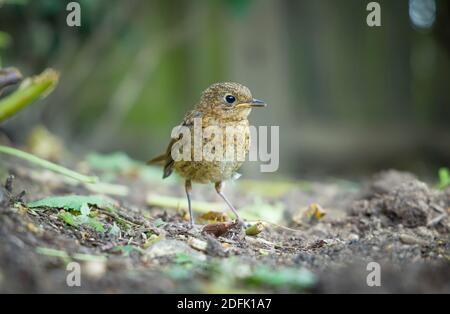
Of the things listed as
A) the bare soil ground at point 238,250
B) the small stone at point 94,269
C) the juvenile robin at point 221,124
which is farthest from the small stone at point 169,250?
the juvenile robin at point 221,124

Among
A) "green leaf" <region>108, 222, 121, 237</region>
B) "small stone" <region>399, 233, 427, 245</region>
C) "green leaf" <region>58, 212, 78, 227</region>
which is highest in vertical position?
"green leaf" <region>58, 212, 78, 227</region>

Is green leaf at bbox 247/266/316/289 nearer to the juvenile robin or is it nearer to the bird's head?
the juvenile robin

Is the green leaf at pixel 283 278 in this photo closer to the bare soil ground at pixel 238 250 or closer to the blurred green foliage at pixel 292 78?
the bare soil ground at pixel 238 250

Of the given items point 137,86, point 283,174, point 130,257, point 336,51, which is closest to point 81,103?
point 137,86

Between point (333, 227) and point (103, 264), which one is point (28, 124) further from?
point (103, 264)

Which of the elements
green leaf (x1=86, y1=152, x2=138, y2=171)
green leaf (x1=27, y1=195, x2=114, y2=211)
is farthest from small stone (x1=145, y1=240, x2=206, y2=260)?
green leaf (x1=86, y1=152, x2=138, y2=171)

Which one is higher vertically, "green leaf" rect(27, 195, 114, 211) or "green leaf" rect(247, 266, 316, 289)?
"green leaf" rect(27, 195, 114, 211)
